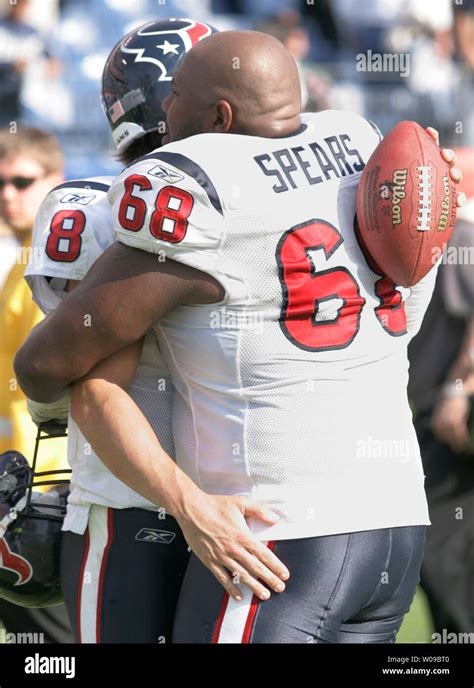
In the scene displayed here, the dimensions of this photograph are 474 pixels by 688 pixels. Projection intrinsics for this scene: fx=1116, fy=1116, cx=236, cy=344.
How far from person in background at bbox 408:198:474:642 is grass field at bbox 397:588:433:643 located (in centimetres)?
12

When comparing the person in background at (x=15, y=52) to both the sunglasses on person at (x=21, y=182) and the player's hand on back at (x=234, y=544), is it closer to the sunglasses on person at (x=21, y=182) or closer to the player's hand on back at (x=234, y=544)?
the sunglasses on person at (x=21, y=182)

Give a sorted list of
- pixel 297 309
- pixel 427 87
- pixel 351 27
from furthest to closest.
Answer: pixel 351 27, pixel 427 87, pixel 297 309

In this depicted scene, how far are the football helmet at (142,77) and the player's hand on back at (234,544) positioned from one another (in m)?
0.90

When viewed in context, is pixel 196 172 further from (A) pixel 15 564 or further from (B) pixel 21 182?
(B) pixel 21 182

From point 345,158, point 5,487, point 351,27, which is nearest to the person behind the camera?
point 345,158

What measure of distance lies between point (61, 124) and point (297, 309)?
19.5 feet

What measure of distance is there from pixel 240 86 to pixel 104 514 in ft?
2.78

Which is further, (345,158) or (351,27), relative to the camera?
(351,27)

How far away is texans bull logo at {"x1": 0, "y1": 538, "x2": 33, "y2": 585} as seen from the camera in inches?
90.2

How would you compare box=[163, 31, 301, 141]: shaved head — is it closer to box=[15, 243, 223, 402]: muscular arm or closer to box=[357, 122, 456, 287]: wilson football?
box=[357, 122, 456, 287]: wilson football

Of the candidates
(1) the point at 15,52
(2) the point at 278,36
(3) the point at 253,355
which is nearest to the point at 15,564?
(3) the point at 253,355

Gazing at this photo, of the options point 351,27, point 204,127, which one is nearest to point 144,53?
point 204,127
